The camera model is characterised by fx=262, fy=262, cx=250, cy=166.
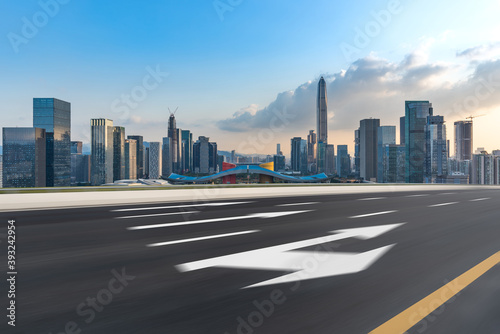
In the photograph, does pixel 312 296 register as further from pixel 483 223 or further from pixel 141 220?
pixel 483 223

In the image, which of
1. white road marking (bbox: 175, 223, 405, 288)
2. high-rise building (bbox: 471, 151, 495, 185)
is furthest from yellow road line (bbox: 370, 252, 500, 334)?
high-rise building (bbox: 471, 151, 495, 185)

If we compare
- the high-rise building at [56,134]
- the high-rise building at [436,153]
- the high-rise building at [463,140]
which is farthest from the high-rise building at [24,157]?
the high-rise building at [463,140]

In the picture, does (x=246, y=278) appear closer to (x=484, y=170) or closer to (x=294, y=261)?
(x=294, y=261)

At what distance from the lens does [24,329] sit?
259 cm

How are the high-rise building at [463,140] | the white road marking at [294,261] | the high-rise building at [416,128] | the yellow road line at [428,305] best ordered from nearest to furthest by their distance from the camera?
the yellow road line at [428,305]
the white road marking at [294,261]
the high-rise building at [416,128]
the high-rise building at [463,140]

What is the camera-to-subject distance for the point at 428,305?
3.09m

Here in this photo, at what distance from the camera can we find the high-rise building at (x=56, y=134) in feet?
446

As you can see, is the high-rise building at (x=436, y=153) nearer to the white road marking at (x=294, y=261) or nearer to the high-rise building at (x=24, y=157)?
the white road marking at (x=294, y=261)

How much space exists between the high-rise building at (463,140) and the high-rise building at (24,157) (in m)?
244

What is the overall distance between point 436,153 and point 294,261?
470ft

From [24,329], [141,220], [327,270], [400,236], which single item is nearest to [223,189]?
[141,220]

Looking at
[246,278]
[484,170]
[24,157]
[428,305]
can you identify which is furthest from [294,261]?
[24,157]

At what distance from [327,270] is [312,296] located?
96 cm

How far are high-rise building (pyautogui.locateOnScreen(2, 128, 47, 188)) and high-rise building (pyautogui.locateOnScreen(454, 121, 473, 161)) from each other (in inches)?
9604
